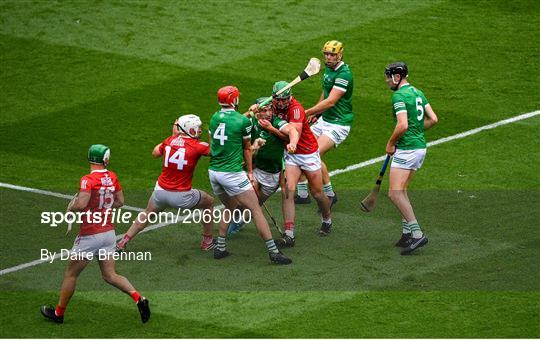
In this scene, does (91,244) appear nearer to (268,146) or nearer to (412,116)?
(268,146)

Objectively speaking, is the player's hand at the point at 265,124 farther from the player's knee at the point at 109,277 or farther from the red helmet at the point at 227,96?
the player's knee at the point at 109,277

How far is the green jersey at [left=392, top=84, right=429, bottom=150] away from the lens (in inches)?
647

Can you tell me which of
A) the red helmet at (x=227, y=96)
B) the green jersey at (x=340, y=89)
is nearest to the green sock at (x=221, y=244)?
the red helmet at (x=227, y=96)

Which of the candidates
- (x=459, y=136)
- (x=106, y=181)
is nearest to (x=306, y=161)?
(x=106, y=181)

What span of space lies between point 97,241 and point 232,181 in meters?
2.41

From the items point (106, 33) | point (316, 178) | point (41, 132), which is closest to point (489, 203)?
point (316, 178)

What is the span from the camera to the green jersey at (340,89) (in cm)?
1858

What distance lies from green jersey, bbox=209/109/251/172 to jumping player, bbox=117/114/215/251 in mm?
170

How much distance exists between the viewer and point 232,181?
16.2 metres

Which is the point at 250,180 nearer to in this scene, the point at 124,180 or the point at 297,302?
the point at 297,302

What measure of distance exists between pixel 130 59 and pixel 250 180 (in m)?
8.89

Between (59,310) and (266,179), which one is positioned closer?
(59,310)

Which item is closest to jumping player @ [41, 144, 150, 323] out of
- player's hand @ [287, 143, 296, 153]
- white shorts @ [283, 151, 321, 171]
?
player's hand @ [287, 143, 296, 153]

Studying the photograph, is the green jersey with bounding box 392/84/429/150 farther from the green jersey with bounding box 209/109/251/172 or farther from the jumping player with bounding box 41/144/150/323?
the jumping player with bounding box 41/144/150/323
